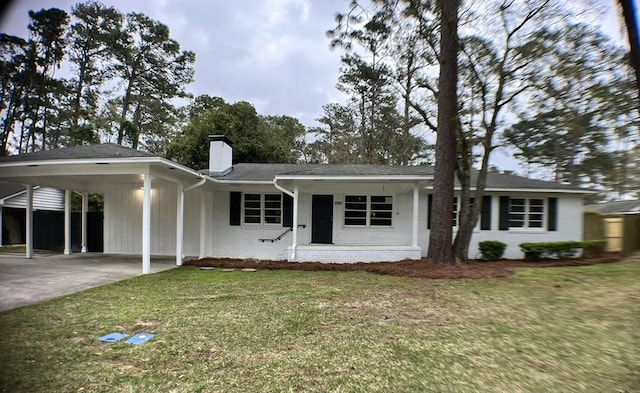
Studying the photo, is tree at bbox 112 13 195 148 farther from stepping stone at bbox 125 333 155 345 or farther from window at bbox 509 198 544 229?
window at bbox 509 198 544 229

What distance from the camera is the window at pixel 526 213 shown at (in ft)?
39.4

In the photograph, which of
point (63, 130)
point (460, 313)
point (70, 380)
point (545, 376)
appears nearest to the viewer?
point (70, 380)

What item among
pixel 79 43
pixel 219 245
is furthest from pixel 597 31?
pixel 79 43

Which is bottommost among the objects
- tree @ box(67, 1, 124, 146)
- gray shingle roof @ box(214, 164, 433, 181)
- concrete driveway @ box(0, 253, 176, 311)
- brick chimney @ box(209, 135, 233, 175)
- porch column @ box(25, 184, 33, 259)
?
concrete driveway @ box(0, 253, 176, 311)

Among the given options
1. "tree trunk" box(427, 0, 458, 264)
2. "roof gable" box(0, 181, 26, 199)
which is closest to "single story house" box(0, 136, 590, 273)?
"tree trunk" box(427, 0, 458, 264)

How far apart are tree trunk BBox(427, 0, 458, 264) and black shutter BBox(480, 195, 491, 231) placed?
2.98m

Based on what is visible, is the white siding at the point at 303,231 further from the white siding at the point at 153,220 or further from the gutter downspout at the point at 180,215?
the gutter downspout at the point at 180,215

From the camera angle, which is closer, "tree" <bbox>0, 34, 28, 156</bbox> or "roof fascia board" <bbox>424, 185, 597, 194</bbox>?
"tree" <bbox>0, 34, 28, 156</bbox>

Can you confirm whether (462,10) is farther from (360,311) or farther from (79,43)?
(79,43)

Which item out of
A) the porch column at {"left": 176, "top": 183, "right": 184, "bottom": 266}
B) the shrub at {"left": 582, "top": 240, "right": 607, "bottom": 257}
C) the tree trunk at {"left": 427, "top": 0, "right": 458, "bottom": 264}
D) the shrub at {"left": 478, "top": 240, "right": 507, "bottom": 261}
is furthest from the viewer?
the shrub at {"left": 582, "top": 240, "right": 607, "bottom": 257}

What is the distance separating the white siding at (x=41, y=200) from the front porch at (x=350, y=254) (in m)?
13.6

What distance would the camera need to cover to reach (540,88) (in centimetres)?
875

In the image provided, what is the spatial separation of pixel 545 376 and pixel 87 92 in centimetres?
2559

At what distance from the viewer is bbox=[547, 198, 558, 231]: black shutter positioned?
12.0 m
